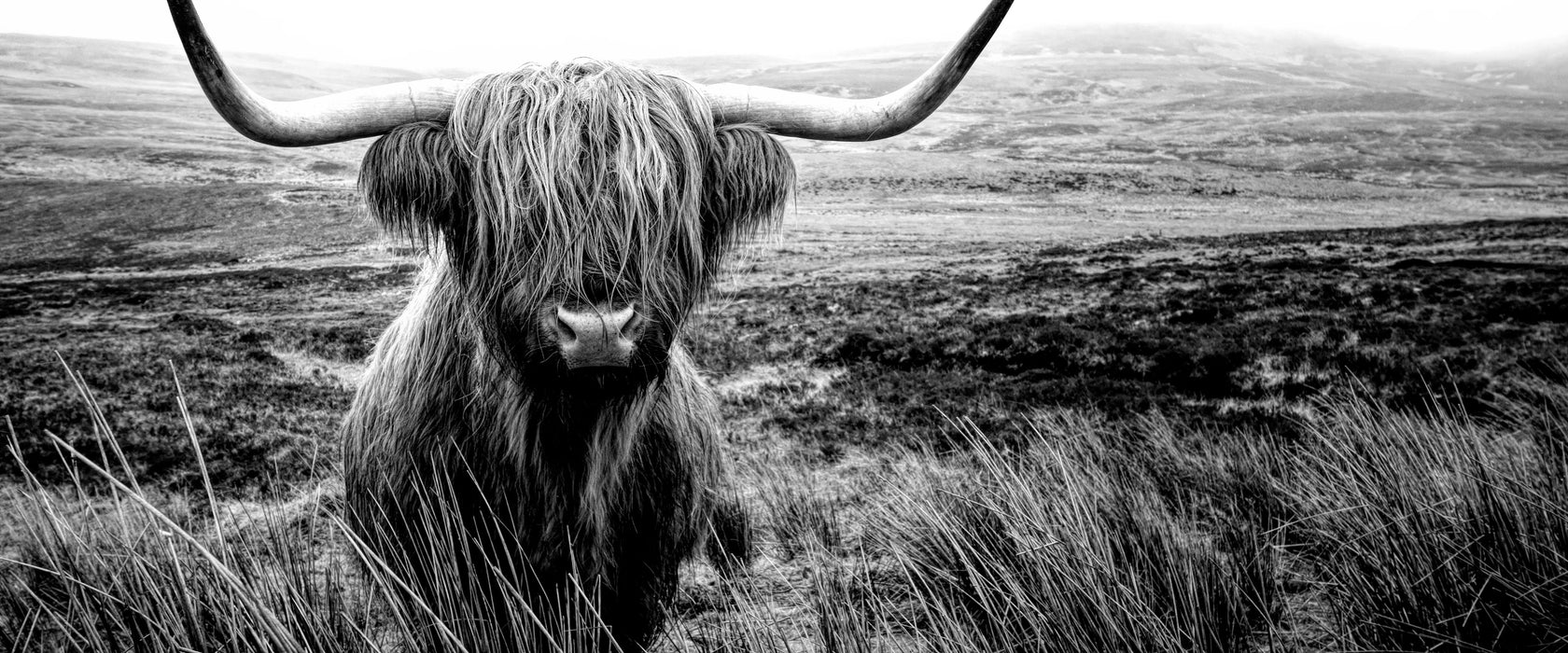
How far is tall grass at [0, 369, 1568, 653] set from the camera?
1926 millimetres

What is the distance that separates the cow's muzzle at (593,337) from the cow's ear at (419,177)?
0.54 metres

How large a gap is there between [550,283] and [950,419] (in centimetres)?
191

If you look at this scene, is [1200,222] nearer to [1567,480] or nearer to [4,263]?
[1567,480]

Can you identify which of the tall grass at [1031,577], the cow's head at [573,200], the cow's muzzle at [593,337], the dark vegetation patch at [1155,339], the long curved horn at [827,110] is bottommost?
the dark vegetation patch at [1155,339]

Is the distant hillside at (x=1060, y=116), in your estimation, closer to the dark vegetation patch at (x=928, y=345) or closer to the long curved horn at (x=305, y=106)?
the long curved horn at (x=305, y=106)

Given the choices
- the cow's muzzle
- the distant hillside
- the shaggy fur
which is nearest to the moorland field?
the shaggy fur

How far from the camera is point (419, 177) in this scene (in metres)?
2.23

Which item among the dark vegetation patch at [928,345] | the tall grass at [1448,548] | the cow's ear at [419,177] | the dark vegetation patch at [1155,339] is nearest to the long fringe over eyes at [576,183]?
the cow's ear at [419,177]

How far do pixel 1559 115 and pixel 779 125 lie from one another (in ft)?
347

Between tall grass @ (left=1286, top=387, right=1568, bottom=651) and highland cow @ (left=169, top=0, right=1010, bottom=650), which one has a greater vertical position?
highland cow @ (left=169, top=0, right=1010, bottom=650)

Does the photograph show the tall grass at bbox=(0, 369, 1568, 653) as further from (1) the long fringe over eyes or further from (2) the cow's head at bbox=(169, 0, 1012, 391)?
(1) the long fringe over eyes

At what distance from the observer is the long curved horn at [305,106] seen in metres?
1.79

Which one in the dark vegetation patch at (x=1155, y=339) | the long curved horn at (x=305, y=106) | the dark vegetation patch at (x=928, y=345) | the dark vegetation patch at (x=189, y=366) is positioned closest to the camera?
the long curved horn at (x=305, y=106)

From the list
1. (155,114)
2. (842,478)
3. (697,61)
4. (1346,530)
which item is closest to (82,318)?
(842,478)
